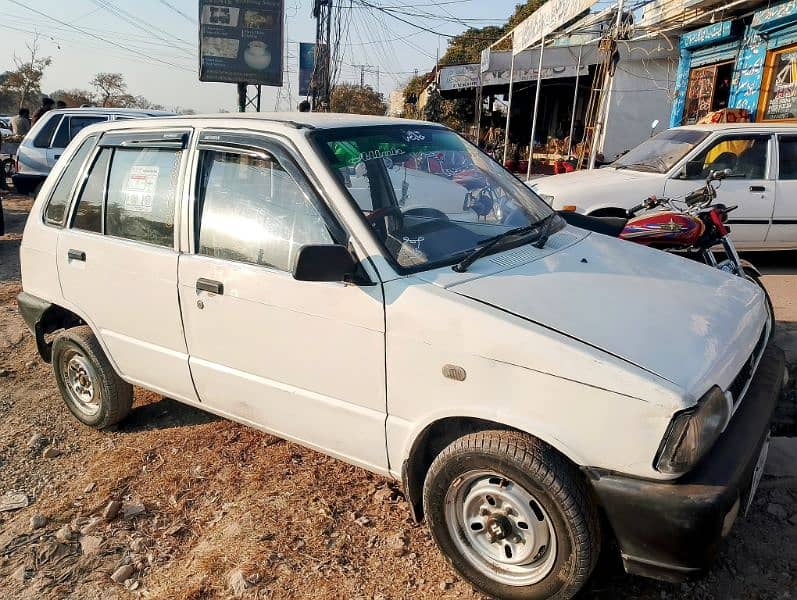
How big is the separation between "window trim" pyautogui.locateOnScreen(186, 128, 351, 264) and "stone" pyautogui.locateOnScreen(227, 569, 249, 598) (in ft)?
4.20

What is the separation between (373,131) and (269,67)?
22.4 m

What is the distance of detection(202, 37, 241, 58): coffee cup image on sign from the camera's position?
22.7 meters

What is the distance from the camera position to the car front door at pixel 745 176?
6742mm

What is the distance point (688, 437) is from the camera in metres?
1.89

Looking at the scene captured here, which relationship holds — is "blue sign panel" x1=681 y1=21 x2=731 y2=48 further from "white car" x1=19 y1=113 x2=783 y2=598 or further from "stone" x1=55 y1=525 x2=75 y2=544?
"stone" x1=55 y1=525 x2=75 y2=544

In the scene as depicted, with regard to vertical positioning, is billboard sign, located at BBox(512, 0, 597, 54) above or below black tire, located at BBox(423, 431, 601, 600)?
above

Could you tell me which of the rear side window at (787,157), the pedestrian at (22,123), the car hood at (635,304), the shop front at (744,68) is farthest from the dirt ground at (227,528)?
the pedestrian at (22,123)

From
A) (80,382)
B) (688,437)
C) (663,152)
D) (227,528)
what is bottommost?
(227,528)

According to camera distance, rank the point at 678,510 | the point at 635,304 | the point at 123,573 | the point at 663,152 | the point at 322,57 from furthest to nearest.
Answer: the point at 322,57 → the point at 663,152 → the point at 123,573 → the point at 635,304 → the point at 678,510

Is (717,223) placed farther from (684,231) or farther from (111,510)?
(111,510)

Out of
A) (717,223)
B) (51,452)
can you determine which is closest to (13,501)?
(51,452)

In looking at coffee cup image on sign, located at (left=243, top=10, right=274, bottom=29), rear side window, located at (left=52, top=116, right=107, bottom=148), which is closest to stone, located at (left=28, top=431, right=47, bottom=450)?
rear side window, located at (left=52, top=116, right=107, bottom=148)

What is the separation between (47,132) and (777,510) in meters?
12.0

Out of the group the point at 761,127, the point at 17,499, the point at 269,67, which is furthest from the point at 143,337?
the point at 269,67
